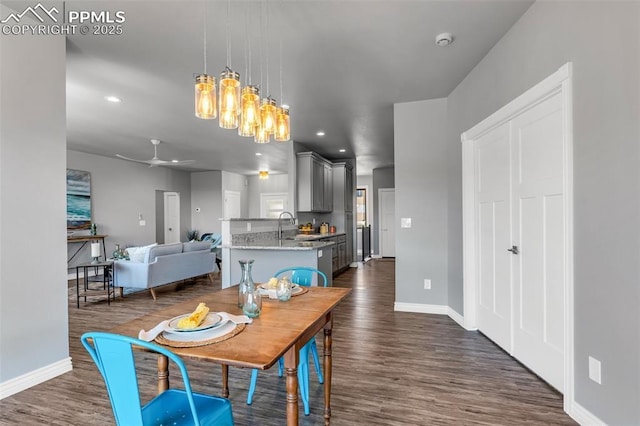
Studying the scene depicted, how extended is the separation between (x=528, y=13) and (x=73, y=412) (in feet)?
13.1

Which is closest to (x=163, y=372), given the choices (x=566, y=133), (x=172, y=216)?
(x=566, y=133)

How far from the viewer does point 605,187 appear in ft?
5.67

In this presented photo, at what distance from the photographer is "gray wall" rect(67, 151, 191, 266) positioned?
7352 mm

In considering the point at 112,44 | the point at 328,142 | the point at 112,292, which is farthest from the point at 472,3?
the point at 112,292

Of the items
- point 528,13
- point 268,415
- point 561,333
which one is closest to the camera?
point 268,415

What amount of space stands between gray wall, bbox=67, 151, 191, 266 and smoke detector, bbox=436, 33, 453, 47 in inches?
286

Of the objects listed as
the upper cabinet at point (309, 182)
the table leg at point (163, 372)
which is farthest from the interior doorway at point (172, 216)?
the table leg at point (163, 372)

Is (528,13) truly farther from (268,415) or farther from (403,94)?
(268,415)

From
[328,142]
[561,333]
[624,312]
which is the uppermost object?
[328,142]

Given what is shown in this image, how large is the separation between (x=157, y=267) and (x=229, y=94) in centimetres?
410

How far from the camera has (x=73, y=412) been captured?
6.82 feet

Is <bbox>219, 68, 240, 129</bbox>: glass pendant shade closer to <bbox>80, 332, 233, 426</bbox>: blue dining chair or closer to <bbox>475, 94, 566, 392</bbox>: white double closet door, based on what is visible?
<bbox>80, 332, 233, 426</bbox>: blue dining chair

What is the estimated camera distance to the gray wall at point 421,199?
13.6 ft

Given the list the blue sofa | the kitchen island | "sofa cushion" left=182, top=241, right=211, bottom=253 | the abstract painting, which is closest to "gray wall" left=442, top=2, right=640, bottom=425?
the kitchen island
